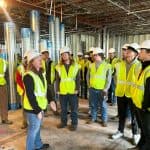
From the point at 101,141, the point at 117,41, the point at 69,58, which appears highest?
the point at 117,41

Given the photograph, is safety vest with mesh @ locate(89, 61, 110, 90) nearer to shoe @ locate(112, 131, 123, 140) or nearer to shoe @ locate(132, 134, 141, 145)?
shoe @ locate(112, 131, 123, 140)

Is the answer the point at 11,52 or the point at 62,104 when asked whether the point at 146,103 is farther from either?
the point at 11,52

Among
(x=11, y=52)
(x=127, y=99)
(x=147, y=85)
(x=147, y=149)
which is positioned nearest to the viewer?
(x=147, y=85)

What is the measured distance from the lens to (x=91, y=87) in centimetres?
409

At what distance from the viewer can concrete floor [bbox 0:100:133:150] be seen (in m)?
3.18

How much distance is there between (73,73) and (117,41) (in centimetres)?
659

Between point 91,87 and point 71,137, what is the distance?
1.03 meters

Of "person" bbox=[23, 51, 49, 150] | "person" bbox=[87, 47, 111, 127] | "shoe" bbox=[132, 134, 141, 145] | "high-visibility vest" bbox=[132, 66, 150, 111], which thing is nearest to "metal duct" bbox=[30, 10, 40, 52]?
"person" bbox=[87, 47, 111, 127]

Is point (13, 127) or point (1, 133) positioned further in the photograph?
point (13, 127)

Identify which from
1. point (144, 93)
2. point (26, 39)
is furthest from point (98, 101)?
point (26, 39)

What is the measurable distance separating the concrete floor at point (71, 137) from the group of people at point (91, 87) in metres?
0.14

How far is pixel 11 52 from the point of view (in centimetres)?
507

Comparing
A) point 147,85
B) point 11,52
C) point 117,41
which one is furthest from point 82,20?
point 147,85

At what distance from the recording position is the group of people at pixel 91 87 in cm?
240
